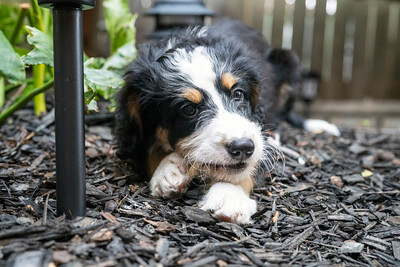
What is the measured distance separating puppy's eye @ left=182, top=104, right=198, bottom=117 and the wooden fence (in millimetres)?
7024

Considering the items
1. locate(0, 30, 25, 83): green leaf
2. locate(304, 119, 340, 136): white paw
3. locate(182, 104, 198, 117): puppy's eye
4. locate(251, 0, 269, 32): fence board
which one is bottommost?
locate(304, 119, 340, 136): white paw

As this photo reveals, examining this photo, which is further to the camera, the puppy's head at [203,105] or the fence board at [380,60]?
the fence board at [380,60]

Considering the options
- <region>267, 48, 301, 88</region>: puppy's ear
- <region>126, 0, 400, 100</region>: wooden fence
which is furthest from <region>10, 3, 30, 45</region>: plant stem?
<region>126, 0, 400, 100</region>: wooden fence

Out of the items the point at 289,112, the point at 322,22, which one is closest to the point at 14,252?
the point at 289,112

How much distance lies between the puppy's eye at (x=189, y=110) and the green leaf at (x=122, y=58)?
983mm

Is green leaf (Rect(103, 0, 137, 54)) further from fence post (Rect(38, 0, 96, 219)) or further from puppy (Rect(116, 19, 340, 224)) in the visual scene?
fence post (Rect(38, 0, 96, 219))

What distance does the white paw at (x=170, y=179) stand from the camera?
3006 millimetres

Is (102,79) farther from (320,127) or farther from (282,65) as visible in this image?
(320,127)

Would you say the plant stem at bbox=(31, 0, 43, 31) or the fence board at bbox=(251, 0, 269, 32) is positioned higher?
the fence board at bbox=(251, 0, 269, 32)

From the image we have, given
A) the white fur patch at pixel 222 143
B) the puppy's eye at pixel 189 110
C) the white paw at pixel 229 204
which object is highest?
the puppy's eye at pixel 189 110

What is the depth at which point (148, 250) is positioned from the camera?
2.21 m

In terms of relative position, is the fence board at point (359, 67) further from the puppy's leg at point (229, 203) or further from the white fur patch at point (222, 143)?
the puppy's leg at point (229, 203)

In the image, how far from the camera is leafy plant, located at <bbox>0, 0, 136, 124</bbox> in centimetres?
303

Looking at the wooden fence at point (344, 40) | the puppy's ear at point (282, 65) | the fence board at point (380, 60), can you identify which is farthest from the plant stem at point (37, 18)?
the fence board at point (380, 60)
